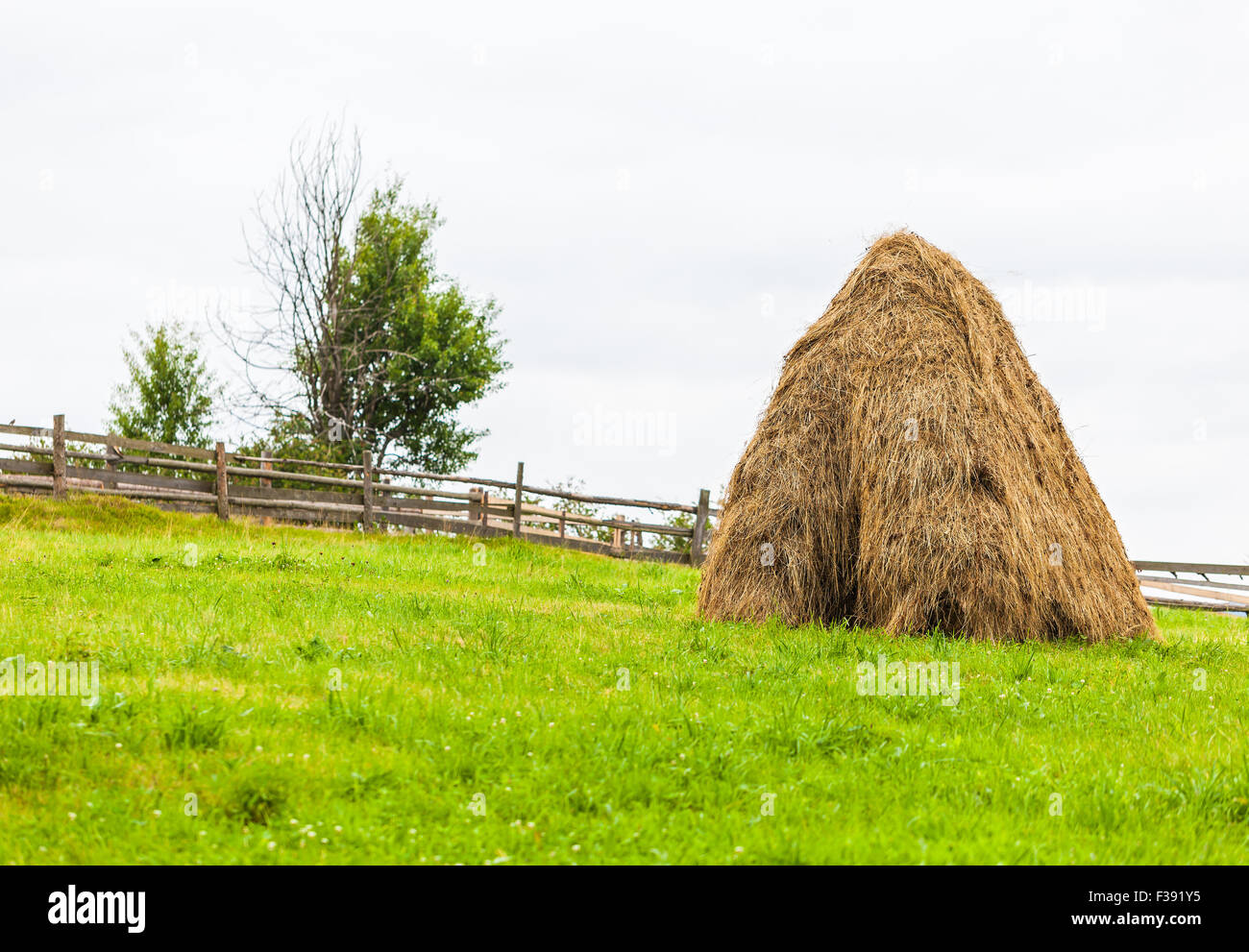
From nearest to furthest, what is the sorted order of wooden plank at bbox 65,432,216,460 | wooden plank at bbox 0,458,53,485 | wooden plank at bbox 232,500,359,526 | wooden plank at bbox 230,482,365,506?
1. wooden plank at bbox 0,458,53,485
2. wooden plank at bbox 65,432,216,460
3. wooden plank at bbox 232,500,359,526
4. wooden plank at bbox 230,482,365,506

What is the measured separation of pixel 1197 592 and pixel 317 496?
21488mm

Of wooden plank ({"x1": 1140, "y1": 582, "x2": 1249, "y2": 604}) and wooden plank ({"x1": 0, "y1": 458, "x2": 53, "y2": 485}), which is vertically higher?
wooden plank ({"x1": 0, "y1": 458, "x2": 53, "y2": 485})

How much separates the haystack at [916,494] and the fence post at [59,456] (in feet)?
53.3

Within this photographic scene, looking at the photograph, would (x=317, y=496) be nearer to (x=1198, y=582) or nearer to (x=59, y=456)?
(x=59, y=456)

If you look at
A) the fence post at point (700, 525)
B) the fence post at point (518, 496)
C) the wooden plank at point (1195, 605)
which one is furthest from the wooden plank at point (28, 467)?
the wooden plank at point (1195, 605)

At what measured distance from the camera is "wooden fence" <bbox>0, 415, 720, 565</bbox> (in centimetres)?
2291

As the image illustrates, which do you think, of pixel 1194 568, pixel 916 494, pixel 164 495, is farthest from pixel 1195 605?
pixel 164 495

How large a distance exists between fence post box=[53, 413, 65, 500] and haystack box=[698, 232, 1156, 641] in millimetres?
16255

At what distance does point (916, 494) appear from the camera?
11.2 metres

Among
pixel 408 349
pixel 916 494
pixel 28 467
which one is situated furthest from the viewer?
pixel 408 349

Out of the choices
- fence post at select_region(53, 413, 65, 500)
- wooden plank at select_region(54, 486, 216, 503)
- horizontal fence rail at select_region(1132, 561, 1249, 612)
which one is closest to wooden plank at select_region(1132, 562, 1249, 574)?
horizontal fence rail at select_region(1132, 561, 1249, 612)

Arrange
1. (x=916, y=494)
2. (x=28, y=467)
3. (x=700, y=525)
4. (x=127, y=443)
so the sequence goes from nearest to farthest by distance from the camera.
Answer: (x=916, y=494), (x=28, y=467), (x=127, y=443), (x=700, y=525)

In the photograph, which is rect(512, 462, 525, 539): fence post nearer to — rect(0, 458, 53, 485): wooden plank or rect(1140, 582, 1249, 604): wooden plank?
rect(0, 458, 53, 485): wooden plank

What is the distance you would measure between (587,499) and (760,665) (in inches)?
690
